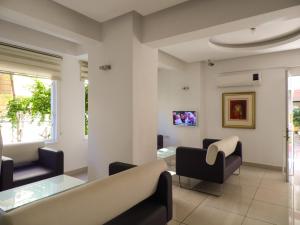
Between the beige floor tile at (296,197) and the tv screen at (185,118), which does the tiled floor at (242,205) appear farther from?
the tv screen at (185,118)

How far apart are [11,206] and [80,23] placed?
2468 mm

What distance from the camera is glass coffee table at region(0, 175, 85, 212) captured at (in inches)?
81.6

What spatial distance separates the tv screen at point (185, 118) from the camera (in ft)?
18.1

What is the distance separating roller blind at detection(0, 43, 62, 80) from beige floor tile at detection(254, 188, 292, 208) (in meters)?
4.27

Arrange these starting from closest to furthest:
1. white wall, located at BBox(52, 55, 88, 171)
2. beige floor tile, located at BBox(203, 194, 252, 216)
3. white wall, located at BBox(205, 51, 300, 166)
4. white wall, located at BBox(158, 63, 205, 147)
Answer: beige floor tile, located at BBox(203, 194, 252, 216), white wall, located at BBox(52, 55, 88, 171), white wall, located at BBox(205, 51, 300, 166), white wall, located at BBox(158, 63, 205, 147)

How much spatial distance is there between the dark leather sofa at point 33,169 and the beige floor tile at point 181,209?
1.94 metres

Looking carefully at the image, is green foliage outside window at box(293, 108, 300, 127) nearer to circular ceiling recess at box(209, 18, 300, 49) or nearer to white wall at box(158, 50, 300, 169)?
white wall at box(158, 50, 300, 169)

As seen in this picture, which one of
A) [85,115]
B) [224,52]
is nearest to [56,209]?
[85,115]

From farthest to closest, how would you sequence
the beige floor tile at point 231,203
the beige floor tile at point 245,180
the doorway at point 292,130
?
1. the doorway at point 292,130
2. the beige floor tile at point 245,180
3. the beige floor tile at point 231,203

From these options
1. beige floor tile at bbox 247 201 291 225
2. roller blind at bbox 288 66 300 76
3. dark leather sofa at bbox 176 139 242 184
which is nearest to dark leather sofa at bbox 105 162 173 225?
beige floor tile at bbox 247 201 291 225

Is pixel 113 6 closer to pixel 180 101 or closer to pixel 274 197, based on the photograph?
pixel 180 101

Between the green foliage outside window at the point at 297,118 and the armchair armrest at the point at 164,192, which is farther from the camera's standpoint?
the green foliage outside window at the point at 297,118

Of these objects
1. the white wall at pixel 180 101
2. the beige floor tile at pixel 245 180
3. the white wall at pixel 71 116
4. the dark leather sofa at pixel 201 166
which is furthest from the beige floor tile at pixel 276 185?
the white wall at pixel 71 116

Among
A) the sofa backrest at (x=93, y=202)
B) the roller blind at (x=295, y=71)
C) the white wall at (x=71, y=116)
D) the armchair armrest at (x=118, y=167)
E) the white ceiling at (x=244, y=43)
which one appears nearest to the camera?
the sofa backrest at (x=93, y=202)
